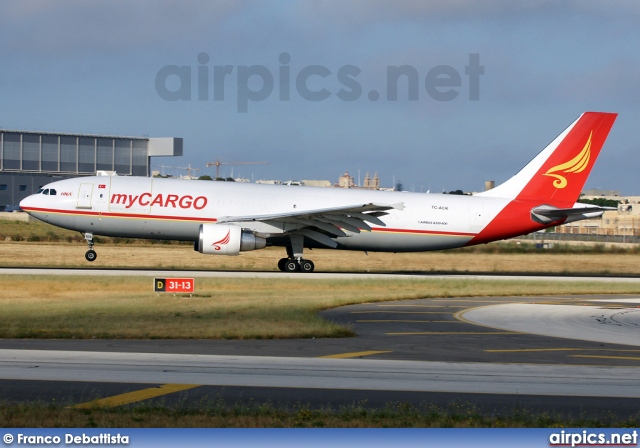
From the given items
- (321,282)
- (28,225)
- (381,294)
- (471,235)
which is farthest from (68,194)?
(28,225)

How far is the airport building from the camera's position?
11603cm

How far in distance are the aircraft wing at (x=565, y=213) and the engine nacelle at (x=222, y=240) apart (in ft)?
49.0

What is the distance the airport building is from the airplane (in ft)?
259

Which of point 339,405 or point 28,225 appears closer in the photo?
point 339,405

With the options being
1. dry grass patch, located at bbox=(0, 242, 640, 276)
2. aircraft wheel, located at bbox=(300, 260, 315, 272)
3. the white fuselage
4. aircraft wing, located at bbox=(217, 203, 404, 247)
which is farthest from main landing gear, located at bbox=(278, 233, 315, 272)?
dry grass patch, located at bbox=(0, 242, 640, 276)

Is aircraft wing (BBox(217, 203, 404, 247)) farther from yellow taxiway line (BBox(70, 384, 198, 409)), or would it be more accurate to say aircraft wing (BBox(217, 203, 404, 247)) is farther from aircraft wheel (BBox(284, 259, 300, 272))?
yellow taxiway line (BBox(70, 384, 198, 409))

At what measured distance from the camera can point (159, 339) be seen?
20172mm

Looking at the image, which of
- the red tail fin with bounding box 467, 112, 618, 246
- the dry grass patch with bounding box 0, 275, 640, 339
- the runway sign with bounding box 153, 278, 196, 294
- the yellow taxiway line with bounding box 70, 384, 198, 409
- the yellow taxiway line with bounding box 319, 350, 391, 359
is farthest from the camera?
the red tail fin with bounding box 467, 112, 618, 246

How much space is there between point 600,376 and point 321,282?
21.2 metres

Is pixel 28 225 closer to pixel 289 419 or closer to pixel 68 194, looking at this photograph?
pixel 68 194

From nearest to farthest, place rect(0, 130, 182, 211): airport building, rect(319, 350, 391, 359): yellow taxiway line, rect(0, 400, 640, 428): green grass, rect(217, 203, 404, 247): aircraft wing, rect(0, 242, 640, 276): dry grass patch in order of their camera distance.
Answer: rect(0, 400, 640, 428): green grass < rect(319, 350, 391, 359): yellow taxiway line < rect(217, 203, 404, 247): aircraft wing < rect(0, 242, 640, 276): dry grass patch < rect(0, 130, 182, 211): airport building

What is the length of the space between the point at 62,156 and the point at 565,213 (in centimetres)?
9036

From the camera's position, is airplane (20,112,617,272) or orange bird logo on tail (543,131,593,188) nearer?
airplane (20,112,617,272)

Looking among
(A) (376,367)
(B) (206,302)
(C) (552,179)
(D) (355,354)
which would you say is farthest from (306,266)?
(A) (376,367)
